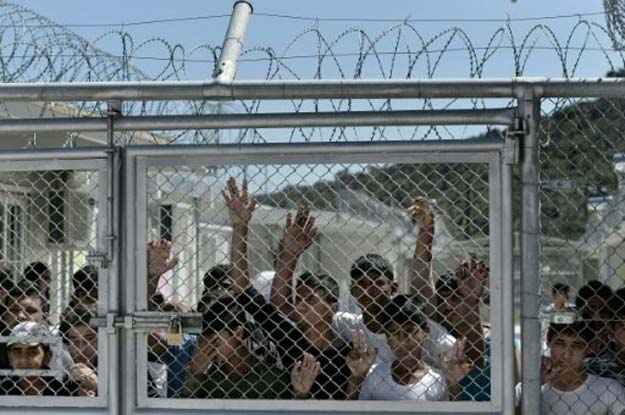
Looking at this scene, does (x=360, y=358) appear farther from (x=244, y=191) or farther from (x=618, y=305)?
(x=618, y=305)

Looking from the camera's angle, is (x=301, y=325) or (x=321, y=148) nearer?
(x=321, y=148)

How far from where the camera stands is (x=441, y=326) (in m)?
3.75

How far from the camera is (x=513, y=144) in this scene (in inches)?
118

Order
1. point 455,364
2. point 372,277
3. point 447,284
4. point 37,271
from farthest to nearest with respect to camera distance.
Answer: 1. point 37,271
2. point 372,277
3. point 447,284
4. point 455,364

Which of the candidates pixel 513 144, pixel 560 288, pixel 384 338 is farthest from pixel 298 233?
pixel 560 288

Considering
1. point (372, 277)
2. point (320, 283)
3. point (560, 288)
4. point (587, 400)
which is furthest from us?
point (560, 288)

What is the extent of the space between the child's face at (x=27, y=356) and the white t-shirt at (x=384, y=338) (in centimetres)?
126

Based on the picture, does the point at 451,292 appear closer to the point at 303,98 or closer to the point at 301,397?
the point at 301,397

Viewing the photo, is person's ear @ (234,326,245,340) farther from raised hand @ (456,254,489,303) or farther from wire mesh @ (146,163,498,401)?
raised hand @ (456,254,489,303)

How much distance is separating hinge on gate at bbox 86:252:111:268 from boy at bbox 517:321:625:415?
1735mm

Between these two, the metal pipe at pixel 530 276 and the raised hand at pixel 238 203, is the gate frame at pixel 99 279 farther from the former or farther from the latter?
the metal pipe at pixel 530 276

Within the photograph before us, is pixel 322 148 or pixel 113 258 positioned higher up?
pixel 322 148

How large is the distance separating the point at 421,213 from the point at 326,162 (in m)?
0.58

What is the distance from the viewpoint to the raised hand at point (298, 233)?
345 cm
